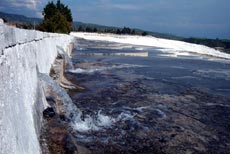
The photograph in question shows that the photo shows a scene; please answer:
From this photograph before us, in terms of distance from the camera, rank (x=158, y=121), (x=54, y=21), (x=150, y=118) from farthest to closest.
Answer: (x=54, y=21)
(x=150, y=118)
(x=158, y=121)

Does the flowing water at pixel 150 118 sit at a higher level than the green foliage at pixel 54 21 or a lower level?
lower

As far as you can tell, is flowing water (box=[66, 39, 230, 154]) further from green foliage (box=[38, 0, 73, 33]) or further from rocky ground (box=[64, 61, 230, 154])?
green foliage (box=[38, 0, 73, 33])

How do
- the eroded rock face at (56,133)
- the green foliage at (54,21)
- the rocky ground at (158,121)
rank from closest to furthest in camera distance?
1. the eroded rock face at (56,133)
2. the rocky ground at (158,121)
3. the green foliage at (54,21)

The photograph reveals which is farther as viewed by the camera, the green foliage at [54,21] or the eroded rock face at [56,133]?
the green foliage at [54,21]

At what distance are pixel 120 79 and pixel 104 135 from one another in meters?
9.04

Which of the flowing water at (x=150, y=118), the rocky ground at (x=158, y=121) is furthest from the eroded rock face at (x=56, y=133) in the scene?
the rocky ground at (x=158, y=121)

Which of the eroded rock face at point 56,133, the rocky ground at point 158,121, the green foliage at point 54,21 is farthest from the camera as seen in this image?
the green foliage at point 54,21

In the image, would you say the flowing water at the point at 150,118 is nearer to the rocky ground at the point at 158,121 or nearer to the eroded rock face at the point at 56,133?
the rocky ground at the point at 158,121

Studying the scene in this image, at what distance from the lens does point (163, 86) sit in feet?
51.5

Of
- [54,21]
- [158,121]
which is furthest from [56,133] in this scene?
[54,21]

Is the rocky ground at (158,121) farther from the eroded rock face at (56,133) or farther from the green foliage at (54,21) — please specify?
the green foliage at (54,21)

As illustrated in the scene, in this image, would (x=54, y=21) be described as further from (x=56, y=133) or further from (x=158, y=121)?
(x=56, y=133)

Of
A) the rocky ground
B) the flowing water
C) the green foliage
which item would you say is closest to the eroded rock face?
the flowing water

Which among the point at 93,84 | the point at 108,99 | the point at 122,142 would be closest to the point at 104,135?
the point at 122,142
